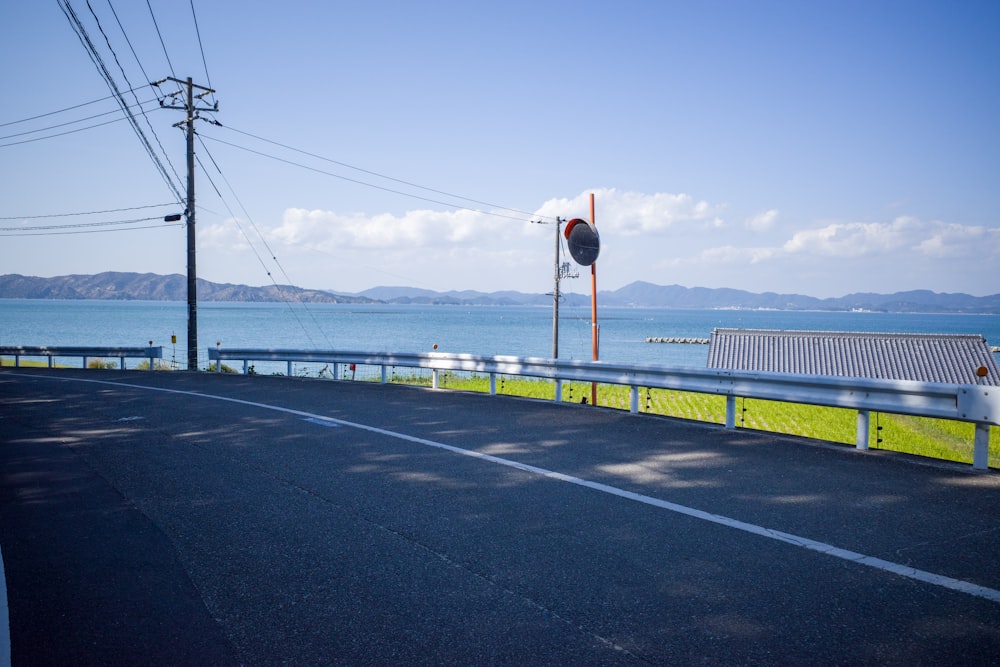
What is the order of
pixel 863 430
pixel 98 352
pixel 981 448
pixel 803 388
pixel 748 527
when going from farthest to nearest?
1. pixel 98 352
2. pixel 803 388
3. pixel 863 430
4. pixel 981 448
5. pixel 748 527

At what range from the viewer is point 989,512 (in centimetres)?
543

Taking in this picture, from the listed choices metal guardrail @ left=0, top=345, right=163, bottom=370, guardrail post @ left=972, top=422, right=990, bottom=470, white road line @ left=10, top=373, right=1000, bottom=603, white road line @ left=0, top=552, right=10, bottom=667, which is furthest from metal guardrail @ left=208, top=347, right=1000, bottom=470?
metal guardrail @ left=0, top=345, right=163, bottom=370

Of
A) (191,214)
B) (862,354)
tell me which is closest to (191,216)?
(191,214)

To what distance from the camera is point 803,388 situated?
8398 millimetres

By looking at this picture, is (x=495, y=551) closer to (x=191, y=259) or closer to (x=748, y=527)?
(x=748, y=527)

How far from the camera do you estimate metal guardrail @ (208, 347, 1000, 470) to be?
22.5 feet

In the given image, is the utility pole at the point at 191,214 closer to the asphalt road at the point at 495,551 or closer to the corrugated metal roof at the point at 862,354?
the asphalt road at the point at 495,551

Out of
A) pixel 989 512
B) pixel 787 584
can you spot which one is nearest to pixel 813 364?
pixel 989 512

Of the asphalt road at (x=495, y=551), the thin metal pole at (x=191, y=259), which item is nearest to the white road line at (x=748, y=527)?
the asphalt road at (x=495, y=551)

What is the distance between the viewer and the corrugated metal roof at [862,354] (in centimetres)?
3186

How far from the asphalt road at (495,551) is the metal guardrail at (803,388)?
528mm

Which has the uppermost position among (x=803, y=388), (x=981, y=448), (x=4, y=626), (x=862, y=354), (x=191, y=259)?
(x=191, y=259)

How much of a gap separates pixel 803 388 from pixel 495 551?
5354 millimetres

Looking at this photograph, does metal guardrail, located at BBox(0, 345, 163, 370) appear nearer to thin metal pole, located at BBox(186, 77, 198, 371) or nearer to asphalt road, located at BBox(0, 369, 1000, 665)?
thin metal pole, located at BBox(186, 77, 198, 371)
